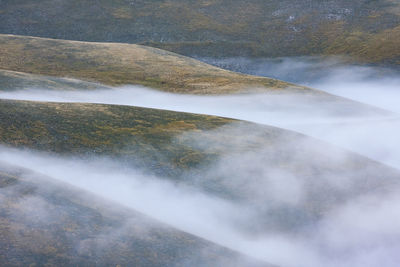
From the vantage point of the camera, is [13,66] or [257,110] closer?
[257,110]

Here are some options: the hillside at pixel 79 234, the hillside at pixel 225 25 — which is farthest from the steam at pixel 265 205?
the hillside at pixel 225 25

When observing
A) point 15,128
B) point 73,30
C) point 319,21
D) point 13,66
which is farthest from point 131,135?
point 319,21

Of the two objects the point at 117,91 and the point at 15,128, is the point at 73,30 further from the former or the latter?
the point at 15,128

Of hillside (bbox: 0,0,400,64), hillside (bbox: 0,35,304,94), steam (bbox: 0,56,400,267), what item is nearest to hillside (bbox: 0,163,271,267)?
steam (bbox: 0,56,400,267)

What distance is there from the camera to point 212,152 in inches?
1155

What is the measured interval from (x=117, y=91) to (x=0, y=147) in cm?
3633

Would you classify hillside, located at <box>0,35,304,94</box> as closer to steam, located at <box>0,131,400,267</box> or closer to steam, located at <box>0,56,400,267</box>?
steam, located at <box>0,56,400,267</box>

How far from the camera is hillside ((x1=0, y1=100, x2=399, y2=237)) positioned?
78.2 feet

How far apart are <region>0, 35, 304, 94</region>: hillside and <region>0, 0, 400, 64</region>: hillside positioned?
31354 mm

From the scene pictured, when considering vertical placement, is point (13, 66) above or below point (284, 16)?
below

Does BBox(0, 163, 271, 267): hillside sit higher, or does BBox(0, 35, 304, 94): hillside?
BBox(0, 163, 271, 267): hillside

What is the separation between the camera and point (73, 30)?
399 feet

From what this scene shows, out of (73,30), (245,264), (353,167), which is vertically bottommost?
(73,30)

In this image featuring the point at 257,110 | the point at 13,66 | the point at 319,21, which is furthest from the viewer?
the point at 319,21
